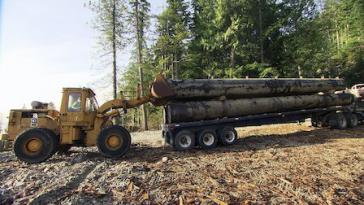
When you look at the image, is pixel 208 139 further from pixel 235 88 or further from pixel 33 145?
pixel 33 145

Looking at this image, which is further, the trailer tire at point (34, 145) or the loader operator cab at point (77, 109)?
the loader operator cab at point (77, 109)

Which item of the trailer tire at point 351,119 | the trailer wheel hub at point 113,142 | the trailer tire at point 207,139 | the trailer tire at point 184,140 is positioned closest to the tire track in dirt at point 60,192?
the trailer wheel hub at point 113,142

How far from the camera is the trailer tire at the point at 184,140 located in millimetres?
13882

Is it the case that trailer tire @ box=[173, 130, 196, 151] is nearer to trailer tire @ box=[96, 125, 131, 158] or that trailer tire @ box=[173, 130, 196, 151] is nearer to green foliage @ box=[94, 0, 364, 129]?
trailer tire @ box=[96, 125, 131, 158]

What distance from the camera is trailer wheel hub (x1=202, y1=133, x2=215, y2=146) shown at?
1434cm

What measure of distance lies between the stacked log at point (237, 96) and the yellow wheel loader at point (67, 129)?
2424 mm

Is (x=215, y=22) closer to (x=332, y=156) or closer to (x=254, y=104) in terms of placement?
(x=254, y=104)

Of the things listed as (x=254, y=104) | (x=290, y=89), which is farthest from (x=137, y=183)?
(x=290, y=89)

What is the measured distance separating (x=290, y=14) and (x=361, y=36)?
11810 mm

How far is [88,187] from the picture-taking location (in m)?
8.12

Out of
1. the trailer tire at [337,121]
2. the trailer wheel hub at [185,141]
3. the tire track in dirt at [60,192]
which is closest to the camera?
the tire track in dirt at [60,192]

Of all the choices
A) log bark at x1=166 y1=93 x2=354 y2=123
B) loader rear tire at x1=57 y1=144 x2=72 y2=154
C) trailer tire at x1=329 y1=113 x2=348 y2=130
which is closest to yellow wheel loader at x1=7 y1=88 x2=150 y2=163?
loader rear tire at x1=57 y1=144 x2=72 y2=154

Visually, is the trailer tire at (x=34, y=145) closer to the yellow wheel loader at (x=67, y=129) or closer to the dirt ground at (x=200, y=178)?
the yellow wheel loader at (x=67, y=129)

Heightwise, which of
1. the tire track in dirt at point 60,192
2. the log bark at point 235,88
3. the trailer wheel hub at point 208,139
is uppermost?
the log bark at point 235,88
